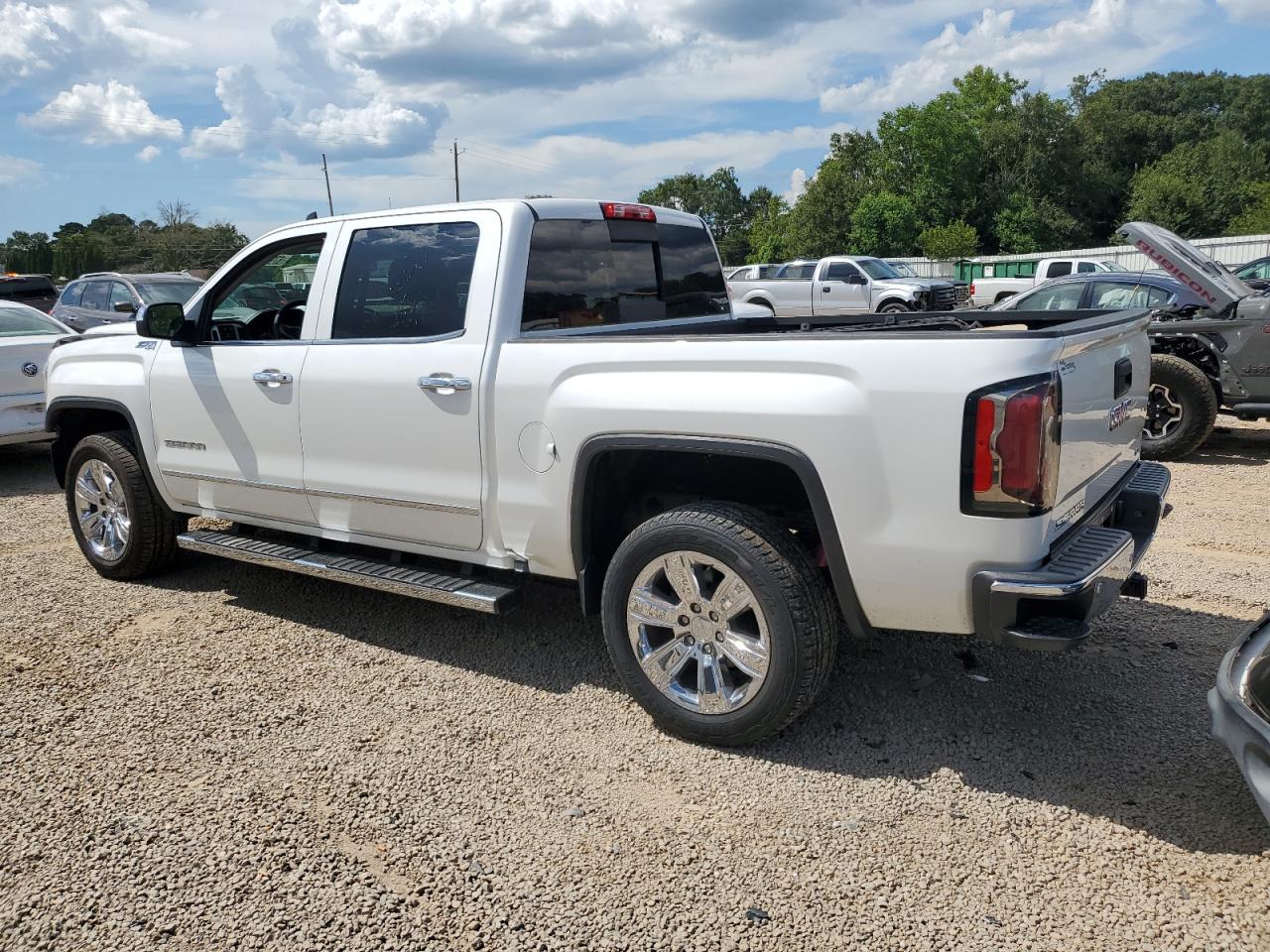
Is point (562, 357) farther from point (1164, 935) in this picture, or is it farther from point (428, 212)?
point (1164, 935)

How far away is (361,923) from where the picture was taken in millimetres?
2695

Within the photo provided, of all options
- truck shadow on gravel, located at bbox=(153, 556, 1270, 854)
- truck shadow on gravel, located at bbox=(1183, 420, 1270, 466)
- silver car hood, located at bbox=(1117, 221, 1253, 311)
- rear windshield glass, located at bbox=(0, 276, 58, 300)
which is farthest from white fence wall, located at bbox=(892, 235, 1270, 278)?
truck shadow on gravel, located at bbox=(153, 556, 1270, 854)

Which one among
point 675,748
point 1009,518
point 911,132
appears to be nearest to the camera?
point 1009,518

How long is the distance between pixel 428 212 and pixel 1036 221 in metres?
59.9

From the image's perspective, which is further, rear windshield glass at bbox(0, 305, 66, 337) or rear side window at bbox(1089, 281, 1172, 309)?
rear side window at bbox(1089, 281, 1172, 309)

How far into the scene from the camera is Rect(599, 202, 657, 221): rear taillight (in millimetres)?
4484

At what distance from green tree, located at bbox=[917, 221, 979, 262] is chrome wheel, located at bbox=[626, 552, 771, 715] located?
157 feet

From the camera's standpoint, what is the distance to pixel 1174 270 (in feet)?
25.8

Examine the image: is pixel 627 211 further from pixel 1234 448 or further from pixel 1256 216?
pixel 1256 216

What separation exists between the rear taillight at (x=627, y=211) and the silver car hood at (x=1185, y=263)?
457cm

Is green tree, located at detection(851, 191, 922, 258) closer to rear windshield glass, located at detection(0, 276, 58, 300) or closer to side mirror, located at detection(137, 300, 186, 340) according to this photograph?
rear windshield glass, located at detection(0, 276, 58, 300)

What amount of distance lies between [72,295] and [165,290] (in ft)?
6.97

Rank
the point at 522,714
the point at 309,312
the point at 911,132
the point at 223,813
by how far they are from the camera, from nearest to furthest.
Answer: the point at 223,813 → the point at 522,714 → the point at 309,312 → the point at 911,132

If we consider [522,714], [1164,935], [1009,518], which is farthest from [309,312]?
[1164,935]
